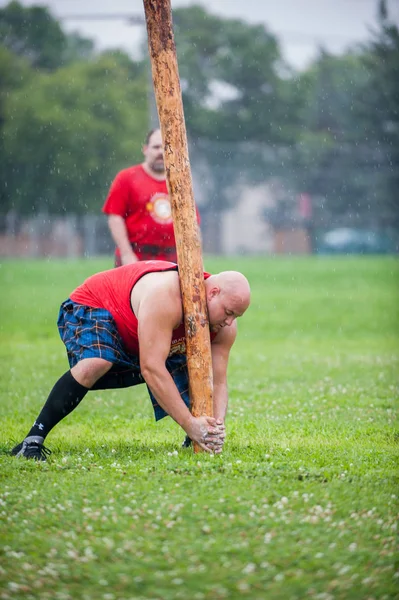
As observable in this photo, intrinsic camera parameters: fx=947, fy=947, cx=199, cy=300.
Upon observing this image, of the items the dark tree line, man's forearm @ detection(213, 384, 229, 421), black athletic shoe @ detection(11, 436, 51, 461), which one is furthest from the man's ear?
the dark tree line

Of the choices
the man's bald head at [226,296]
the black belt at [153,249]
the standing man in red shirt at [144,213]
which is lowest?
the man's bald head at [226,296]

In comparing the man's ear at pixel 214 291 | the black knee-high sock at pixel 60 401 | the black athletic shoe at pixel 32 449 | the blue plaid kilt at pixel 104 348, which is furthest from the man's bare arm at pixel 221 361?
the black athletic shoe at pixel 32 449

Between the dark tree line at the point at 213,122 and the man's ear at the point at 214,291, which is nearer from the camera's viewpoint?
the man's ear at the point at 214,291

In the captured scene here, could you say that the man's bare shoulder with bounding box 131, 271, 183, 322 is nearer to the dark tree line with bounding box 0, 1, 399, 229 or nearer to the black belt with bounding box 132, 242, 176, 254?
the black belt with bounding box 132, 242, 176, 254

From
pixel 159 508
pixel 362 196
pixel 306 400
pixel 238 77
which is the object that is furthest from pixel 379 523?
pixel 238 77

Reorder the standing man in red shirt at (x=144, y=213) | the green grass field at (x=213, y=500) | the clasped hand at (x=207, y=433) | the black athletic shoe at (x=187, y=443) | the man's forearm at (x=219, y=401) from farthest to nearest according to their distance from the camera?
the standing man in red shirt at (x=144, y=213), the black athletic shoe at (x=187, y=443), the man's forearm at (x=219, y=401), the clasped hand at (x=207, y=433), the green grass field at (x=213, y=500)

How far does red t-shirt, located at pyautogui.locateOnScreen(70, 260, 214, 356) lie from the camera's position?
19.0 ft

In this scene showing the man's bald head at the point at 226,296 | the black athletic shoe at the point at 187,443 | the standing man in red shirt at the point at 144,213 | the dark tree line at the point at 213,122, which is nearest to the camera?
the man's bald head at the point at 226,296

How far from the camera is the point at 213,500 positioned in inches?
187

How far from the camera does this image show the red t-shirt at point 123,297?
5801 mm

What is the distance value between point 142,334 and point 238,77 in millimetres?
57554

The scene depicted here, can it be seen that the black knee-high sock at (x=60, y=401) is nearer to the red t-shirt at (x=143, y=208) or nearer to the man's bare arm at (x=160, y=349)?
the man's bare arm at (x=160, y=349)

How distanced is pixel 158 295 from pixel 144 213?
275cm

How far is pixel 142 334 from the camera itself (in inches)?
213
